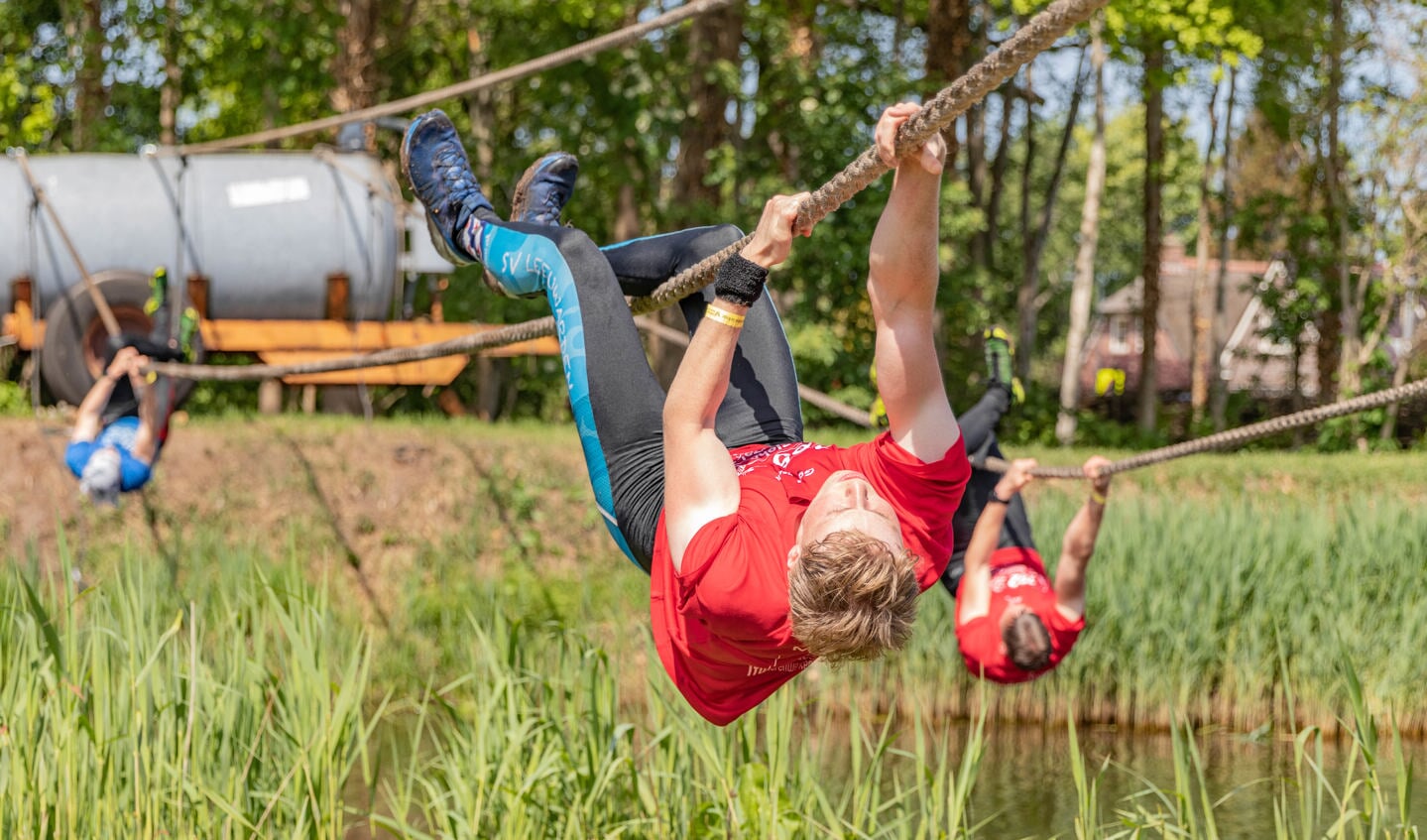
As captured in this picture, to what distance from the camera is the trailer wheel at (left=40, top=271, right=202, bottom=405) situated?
1041 centimetres

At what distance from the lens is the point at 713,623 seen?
2.65m

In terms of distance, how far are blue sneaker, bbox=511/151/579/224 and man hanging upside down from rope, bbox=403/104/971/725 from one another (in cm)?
49

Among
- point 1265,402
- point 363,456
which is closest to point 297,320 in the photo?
point 363,456

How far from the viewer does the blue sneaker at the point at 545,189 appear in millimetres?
3732

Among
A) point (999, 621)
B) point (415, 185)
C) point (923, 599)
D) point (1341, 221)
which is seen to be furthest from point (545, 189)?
point (1341, 221)

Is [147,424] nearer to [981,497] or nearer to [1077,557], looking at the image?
[981,497]

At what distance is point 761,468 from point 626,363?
0.36m

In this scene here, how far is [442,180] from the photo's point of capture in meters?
3.70

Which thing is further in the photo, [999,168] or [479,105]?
[999,168]

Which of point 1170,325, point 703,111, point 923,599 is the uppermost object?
point 703,111

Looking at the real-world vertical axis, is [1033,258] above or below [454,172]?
above

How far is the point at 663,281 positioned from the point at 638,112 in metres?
10.0

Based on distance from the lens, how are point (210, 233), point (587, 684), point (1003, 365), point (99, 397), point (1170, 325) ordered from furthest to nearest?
point (1170, 325), point (210, 233), point (99, 397), point (1003, 365), point (587, 684)

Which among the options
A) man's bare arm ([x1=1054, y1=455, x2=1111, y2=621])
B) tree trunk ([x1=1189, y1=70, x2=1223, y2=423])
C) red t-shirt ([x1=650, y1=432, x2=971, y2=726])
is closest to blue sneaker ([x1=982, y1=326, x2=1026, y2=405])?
man's bare arm ([x1=1054, y1=455, x2=1111, y2=621])
